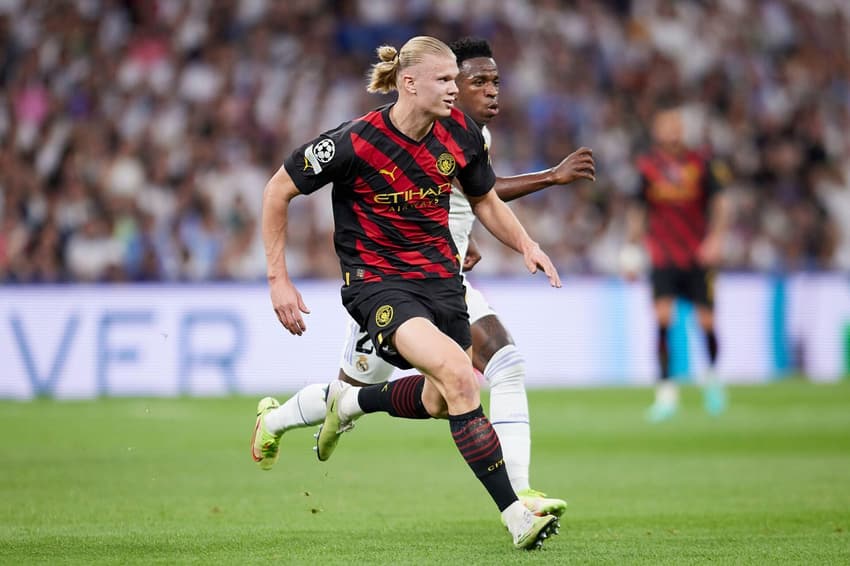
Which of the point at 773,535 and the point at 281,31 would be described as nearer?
the point at 773,535

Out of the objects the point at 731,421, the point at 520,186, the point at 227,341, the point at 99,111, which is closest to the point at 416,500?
the point at 520,186

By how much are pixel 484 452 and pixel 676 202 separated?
8514 mm

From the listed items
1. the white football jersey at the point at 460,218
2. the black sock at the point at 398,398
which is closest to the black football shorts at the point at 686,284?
the white football jersey at the point at 460,218

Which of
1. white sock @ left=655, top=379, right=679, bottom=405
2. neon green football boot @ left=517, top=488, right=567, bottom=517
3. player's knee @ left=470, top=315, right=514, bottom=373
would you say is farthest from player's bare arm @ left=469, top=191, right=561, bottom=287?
white sock @ left=655, top=379, right=679, bottom=405

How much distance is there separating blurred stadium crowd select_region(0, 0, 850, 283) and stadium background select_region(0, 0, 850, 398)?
3cm

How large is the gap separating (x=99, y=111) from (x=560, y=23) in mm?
7468

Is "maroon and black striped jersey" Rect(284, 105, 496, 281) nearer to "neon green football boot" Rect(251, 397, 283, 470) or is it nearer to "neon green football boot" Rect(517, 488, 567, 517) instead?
"neon green football boot" Rect(517, 488, 567, 517)

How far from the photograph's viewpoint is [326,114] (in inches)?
809

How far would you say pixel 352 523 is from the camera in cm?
725

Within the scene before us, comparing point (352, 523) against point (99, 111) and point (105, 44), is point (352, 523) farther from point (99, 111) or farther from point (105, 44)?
point (105, 44)

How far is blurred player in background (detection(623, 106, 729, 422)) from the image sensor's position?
46.4 ft

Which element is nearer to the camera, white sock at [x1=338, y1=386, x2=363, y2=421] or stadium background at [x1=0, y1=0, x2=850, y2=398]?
white sock at [x1=338, y1=386, x2=363, y2=421]

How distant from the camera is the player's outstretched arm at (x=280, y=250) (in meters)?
6.57

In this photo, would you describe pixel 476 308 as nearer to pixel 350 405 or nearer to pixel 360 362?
pixel 360 362
